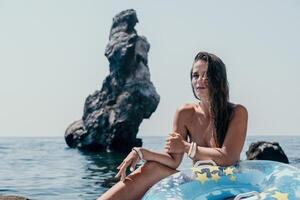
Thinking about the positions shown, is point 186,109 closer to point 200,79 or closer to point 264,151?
point 200,79

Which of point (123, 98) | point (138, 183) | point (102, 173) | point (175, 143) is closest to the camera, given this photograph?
point (138, 183)

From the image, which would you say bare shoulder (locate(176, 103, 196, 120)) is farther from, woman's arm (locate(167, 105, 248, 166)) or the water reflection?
the water reflection

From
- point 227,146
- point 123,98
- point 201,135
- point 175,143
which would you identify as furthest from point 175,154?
point 123,98

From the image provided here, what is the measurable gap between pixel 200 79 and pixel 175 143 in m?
0.66

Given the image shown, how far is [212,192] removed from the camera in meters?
5.04

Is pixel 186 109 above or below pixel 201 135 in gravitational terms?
above

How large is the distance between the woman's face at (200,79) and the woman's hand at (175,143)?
469 millimetres

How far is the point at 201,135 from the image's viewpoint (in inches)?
213

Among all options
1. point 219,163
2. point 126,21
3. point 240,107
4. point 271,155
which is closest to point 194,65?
point 240,107

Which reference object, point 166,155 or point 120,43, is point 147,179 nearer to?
point 166,155

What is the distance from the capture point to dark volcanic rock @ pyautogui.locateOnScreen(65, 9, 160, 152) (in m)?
59.1

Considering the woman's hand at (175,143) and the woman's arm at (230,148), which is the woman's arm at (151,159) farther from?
the woman's arm at (230,148)

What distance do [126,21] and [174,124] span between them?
5905 cm

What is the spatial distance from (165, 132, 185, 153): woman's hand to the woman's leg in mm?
187
